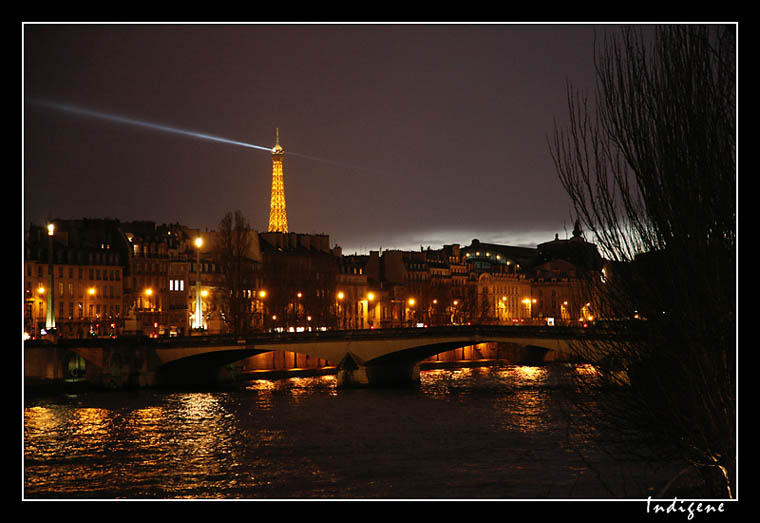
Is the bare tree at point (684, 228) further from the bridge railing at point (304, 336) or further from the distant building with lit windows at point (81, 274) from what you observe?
the distant building with lit windows at point (81, 274)

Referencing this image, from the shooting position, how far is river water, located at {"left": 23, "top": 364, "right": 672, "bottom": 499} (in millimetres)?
26359

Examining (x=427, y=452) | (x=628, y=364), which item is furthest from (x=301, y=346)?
(x=628, y=364)

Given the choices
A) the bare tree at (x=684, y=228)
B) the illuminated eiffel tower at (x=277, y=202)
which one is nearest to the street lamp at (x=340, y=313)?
the illuminated eiffel tower at (x=277, y=202)

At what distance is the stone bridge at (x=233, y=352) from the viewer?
55.2 m

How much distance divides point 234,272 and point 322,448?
37400 mm

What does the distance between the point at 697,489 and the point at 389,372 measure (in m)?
45.4

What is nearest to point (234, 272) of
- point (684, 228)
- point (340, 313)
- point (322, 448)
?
point (340, 313)

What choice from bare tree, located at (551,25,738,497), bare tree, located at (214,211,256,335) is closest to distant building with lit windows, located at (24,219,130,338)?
bare tree, located at (214,211,256,335)

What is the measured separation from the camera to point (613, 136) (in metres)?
14.1

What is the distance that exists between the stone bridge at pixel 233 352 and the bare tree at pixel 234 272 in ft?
22.4

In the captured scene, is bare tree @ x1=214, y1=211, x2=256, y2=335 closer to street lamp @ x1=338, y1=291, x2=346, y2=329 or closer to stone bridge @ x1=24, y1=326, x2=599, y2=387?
stone bridge @ x1=24, y1=326, x2=599, y2=387

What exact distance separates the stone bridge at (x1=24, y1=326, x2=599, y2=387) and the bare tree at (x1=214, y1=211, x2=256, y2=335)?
22.4 ft

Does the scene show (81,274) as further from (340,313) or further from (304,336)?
(304,336)

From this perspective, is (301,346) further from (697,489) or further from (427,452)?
(697,489)
